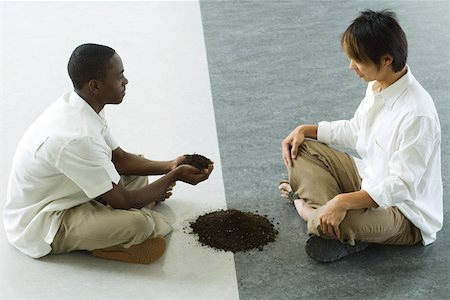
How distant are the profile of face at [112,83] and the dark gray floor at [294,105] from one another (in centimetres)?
82

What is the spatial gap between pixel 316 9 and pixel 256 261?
2966 mm

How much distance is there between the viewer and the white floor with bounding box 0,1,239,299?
329cm

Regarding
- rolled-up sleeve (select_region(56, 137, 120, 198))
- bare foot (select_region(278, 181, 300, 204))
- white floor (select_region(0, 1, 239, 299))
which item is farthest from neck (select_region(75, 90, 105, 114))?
bare foot (select_region(278, 181, 300, 204))

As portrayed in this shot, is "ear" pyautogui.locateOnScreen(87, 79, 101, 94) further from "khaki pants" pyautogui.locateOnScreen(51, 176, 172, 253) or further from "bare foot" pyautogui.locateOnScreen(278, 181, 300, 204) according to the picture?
"bare foot" pyautogui.locateOnScreen(278, 181, 300, 204)

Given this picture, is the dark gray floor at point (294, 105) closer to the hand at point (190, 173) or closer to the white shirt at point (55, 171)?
the hand at point (190, 173)

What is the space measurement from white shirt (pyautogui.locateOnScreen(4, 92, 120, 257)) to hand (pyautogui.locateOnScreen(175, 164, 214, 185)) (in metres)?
0.30

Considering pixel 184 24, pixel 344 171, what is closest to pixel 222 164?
pixel 344 171

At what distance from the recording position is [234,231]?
3559mm

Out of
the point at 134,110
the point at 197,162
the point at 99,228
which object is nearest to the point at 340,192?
the point at 197,162

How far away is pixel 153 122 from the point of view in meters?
4.48

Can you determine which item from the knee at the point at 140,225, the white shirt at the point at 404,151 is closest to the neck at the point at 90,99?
the knee at the point at 140,225

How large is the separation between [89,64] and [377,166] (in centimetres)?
121

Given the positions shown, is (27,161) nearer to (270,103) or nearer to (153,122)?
(153,122)

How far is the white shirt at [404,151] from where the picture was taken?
3.12 metres
